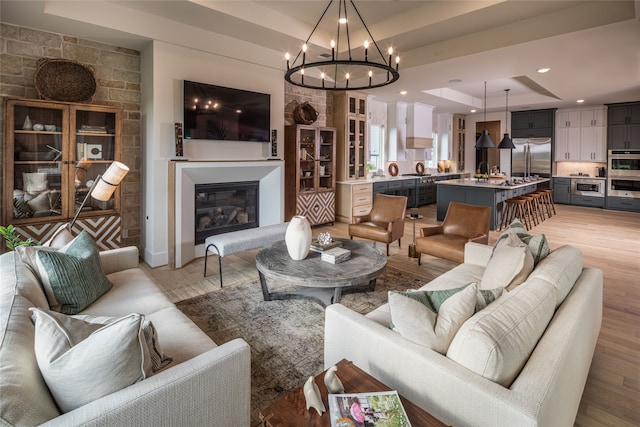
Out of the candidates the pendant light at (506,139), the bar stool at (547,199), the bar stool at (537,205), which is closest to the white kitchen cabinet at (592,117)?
the pendant light at (506,139)

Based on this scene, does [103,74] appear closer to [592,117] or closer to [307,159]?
[307,159]

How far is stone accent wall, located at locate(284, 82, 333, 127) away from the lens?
6.45 meters

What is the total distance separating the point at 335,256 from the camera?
10.2 ft

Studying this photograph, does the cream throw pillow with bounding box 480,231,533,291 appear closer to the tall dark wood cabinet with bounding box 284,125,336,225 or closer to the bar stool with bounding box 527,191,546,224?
the tall dark wood cabinet with bounding box 284,125,336,225

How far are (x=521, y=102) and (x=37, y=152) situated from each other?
396 inches

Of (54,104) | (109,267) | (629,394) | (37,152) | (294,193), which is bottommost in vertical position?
(629,394)

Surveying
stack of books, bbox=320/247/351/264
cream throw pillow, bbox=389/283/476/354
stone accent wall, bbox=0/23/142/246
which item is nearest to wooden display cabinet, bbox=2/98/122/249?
stone accent wall, bbox=0/23/142/246

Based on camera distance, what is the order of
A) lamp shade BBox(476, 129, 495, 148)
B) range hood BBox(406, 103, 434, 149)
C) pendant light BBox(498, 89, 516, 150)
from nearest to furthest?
lamp shade BBox(476, 129, 495, 148) < pendant light BBox(498, 89, 516, 150) < range hood BBox(406, 103, 434, 149)

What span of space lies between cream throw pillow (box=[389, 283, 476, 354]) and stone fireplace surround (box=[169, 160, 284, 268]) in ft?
11.8

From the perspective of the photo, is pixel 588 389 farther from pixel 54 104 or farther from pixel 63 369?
pixel 54 104

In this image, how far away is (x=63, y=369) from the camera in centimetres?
113

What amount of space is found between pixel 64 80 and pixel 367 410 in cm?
447

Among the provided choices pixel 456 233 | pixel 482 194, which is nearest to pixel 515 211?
pixel 482 194

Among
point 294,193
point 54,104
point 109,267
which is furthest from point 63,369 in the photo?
point 294,193
